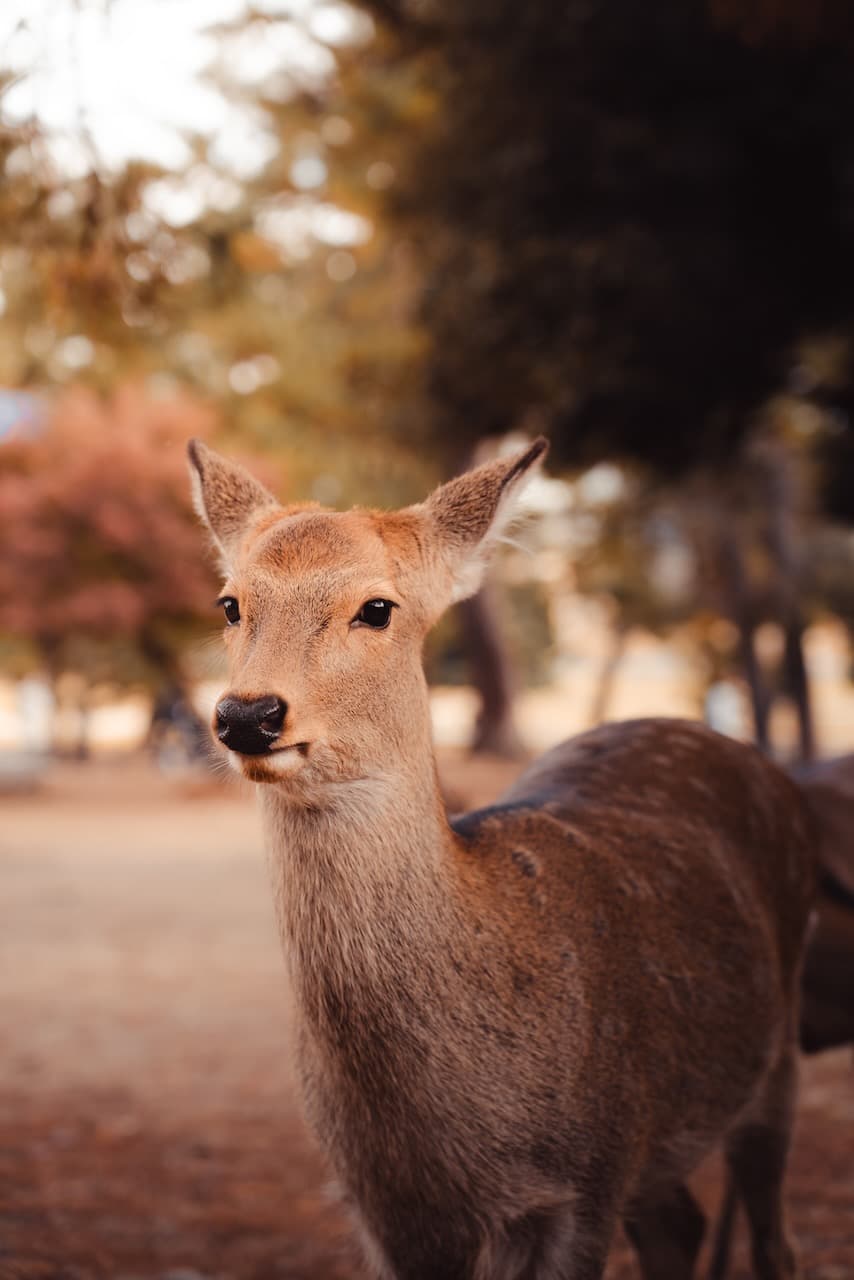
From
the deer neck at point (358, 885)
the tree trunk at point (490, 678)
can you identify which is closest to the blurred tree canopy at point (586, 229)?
the deer neck at point (358, 885)

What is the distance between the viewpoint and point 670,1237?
3.55 metres

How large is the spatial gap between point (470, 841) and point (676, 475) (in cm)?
960

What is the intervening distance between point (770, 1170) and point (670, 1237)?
34 centimetres

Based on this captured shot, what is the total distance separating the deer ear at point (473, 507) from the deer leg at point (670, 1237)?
1938 mm

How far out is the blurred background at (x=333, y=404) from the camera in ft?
17.1

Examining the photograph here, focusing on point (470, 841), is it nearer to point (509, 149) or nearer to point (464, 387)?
point (509, 149)

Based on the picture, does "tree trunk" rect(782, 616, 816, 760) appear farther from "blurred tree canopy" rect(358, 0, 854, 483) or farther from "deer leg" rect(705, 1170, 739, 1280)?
"deer leg" rect(705, 1170, 739, 1280)

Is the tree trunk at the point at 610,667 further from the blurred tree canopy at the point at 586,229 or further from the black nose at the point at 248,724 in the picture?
the black nose at the point at 248,724

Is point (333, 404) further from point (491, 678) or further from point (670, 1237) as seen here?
point (670, 1237)

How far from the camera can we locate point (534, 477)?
9.40 feet

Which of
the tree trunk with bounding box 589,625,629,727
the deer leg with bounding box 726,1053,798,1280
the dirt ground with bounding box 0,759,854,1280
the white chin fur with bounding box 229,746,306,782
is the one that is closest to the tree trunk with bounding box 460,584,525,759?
the tree trunk with bounding box 589,625,629,727

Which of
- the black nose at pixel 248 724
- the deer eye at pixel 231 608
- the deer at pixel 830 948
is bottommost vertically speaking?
the deer at pixel 830 948

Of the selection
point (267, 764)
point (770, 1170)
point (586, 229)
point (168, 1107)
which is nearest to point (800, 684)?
point (586, 229)

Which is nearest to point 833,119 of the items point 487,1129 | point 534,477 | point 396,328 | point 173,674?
point 534,477
